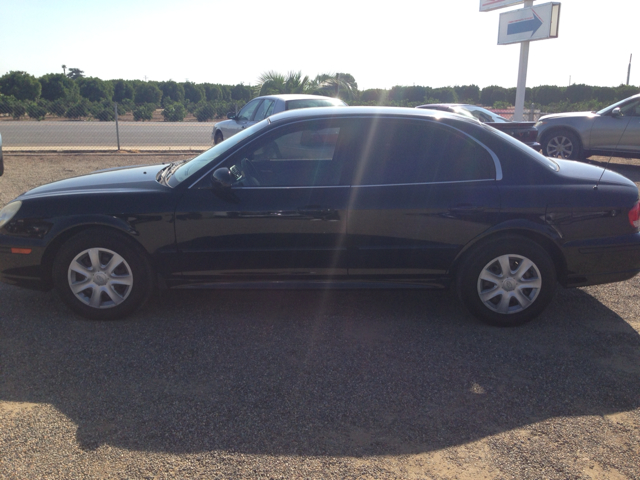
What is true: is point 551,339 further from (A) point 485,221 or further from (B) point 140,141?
(B) point 140,141

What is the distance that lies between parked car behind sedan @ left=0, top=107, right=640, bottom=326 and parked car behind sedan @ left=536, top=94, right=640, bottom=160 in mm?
9048

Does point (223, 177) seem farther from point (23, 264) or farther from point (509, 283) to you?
point (509, 283)

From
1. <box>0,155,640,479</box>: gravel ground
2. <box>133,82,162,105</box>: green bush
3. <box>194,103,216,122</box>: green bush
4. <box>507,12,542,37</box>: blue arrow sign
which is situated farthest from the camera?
<box>133,82,162,105</box>: green bush

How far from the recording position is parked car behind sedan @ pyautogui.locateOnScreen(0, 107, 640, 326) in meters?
4.20

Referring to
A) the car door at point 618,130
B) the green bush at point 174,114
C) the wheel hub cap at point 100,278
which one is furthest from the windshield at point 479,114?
the green bush at point 174,114

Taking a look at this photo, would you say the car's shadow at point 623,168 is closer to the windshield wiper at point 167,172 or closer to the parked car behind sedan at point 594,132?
the parked car behind sedan at point 594,132

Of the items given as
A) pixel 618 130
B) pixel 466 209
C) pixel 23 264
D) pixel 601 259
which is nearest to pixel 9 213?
pixel 23 264

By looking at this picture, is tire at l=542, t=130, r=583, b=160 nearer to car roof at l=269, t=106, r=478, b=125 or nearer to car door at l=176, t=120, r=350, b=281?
car roof at l=269, t=106, r=478, b=125

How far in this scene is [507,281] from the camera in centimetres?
427

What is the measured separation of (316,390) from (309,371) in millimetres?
243

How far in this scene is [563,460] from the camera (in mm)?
2787

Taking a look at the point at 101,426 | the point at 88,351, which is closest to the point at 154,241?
the point at 88,351

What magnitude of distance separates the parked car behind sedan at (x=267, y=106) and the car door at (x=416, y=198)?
280 inches

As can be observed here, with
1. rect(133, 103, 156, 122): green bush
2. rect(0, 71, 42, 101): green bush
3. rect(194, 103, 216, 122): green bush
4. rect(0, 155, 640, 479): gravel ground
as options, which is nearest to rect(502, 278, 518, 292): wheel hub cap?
rect(0, 155, 640, 479): gravel ground
